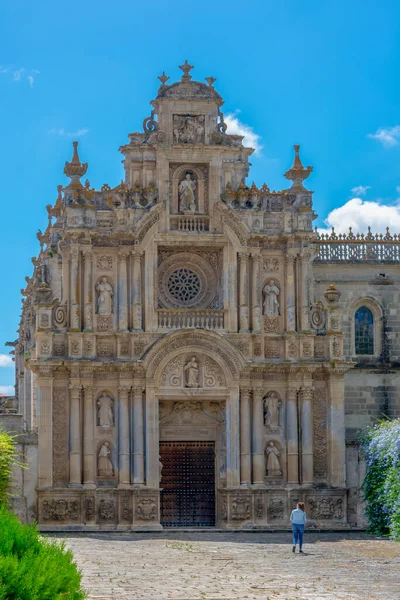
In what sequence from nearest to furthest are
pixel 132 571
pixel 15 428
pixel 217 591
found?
1. pixel 217 591
2. pixel 132 571
3. pixel 15 428

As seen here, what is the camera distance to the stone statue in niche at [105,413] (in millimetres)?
44656

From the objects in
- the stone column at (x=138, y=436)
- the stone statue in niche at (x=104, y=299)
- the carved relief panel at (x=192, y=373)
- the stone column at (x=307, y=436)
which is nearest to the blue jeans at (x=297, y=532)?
the stone column at (x=307, y=436)

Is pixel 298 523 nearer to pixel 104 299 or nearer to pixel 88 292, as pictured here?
pixel 104 299

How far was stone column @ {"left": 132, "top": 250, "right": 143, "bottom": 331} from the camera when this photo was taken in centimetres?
4469

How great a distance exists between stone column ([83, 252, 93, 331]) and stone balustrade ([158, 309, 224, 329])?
2.41 meters

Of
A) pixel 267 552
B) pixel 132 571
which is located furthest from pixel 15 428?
pixel 132 571

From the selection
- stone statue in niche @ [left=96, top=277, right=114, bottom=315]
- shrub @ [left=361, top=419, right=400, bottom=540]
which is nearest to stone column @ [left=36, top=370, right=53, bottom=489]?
stone statue in niche @ [left=96, top=277, right=114, bottom=315]

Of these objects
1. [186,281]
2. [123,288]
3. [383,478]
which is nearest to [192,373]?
[186,281]

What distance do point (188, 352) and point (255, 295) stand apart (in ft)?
10.3

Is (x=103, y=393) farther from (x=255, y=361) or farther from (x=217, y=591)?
(x=217, y=591)

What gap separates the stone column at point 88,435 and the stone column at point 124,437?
3.09 feet

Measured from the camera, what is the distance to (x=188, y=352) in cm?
4478

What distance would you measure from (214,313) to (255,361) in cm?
223

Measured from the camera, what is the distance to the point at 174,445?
45719mm
